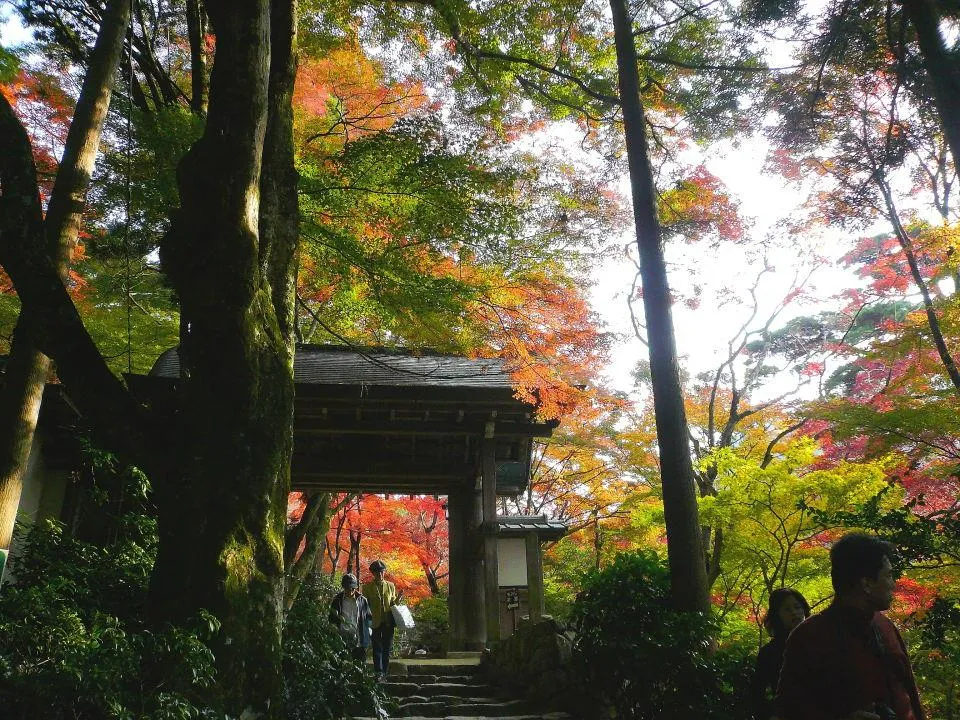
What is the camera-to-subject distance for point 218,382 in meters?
3.80

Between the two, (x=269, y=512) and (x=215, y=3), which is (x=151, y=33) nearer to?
(x=215, y=3)

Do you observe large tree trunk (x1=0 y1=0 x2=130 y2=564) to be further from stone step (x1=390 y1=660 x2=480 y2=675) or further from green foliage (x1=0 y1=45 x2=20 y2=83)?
stone step (x1=390 y1=660 x2=480 y2=675)

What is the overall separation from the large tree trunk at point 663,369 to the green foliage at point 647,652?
292 millimetres

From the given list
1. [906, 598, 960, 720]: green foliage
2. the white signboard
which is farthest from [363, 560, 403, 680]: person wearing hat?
[906, 598, 960, 720]: green foliage

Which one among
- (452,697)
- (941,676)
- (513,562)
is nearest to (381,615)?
(452,697)

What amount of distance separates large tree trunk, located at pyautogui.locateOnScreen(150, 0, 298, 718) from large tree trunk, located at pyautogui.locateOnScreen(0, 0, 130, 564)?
1495mm

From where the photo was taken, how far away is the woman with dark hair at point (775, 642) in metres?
3.48

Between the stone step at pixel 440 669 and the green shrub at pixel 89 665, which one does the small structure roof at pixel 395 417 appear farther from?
the green shrub at pixel 89 665

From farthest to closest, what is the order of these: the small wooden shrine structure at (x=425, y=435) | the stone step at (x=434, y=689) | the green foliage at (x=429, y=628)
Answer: the green foliage at (x=429, y=628), the small wooden shrine structure at (x=425, y=435), the stone step at (x=434, y=689)

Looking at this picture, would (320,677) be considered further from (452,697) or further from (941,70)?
(941,70)

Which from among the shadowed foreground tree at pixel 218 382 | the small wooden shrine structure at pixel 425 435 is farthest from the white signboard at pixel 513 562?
the shadowed foreground tree at pixel 218 382

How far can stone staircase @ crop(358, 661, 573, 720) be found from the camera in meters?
6.94

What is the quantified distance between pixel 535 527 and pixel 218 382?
9764mm

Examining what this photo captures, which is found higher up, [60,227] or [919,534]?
[60,227]
